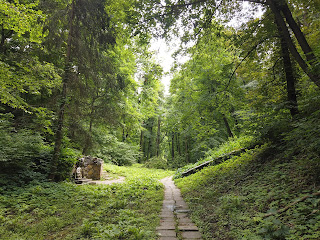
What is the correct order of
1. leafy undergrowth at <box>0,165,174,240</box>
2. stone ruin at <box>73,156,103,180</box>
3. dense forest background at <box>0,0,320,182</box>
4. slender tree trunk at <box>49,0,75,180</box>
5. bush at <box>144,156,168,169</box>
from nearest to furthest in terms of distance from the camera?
1. leafy undergrowth at <box>0,165,174,240</box>
2. dense forest background at <box>0,0,320,182</box>
3. slender tree trunk at <box>49,0,75,180</box>
4. stone ruin at <box>73,156,103,180</box>
5. bush at <box>144,156,168,169</box>

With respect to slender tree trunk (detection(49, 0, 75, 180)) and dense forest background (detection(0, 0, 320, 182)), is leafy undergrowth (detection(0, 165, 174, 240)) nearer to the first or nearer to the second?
slender tree trunk (detection(49, 0, 75, 180))

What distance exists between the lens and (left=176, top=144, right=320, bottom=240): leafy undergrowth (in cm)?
242

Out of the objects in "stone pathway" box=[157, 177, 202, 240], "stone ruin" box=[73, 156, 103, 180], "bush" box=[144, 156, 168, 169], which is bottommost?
"stone pathway" box=[157, 177, 202, 240]

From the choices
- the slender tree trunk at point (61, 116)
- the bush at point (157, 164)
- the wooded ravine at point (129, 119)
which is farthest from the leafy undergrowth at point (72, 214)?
the bush at point (157, 164)

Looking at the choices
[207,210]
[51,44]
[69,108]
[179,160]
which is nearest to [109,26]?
[51,44]

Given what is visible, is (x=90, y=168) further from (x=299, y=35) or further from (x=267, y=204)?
(x=299, y=35)

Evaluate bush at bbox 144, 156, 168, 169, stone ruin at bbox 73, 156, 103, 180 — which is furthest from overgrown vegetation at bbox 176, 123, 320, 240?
bush at bbox 144, 156, 168, 169

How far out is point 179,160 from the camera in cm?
2205

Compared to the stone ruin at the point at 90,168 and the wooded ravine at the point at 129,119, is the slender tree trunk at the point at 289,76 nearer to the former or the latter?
the wooded ravine at the point at 129,119

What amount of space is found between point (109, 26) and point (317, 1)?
24.6ft

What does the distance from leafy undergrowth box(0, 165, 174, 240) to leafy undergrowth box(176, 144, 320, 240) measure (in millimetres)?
1348

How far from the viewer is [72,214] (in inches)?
176

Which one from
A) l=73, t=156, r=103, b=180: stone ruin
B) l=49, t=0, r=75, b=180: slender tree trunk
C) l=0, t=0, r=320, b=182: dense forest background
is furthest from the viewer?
l=73, t=156, r=103, b=180: stone ruin

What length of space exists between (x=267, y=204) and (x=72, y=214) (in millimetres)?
4529
